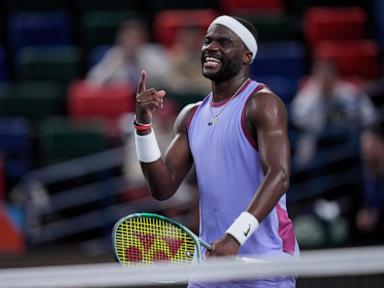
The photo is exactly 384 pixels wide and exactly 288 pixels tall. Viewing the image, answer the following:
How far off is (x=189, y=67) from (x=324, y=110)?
1.36 m

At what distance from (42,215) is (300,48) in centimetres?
332

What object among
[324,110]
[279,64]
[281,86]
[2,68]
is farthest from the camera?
[2,68]

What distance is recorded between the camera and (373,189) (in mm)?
8875

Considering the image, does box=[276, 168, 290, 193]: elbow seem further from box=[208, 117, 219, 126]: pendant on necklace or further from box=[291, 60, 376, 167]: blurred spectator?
box=[291, 60, 376, 167]: blurred spectator

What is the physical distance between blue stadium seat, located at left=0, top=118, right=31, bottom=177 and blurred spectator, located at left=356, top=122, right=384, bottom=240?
3.07m

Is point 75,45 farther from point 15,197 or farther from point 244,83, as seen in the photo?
point 244,83

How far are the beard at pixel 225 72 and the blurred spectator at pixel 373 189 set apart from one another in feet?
13.5

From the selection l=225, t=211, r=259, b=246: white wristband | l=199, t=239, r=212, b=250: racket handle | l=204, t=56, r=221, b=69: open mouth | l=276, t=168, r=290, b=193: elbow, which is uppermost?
l=204, t=56, r=221, b=69: open mouth

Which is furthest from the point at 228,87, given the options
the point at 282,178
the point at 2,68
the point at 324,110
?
the point at 2,68

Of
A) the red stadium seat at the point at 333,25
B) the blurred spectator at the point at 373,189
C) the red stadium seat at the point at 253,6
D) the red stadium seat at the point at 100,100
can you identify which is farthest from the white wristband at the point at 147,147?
the red stadium seat at the point at 253,6

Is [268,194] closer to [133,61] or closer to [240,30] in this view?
[240,30]

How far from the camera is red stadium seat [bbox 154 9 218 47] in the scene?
1106 cm

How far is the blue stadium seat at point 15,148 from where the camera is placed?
9859mm

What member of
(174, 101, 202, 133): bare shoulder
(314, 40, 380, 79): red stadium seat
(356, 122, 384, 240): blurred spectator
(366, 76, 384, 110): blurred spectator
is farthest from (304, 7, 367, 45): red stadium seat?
(174, 101, 202, 133): bare shoulder
